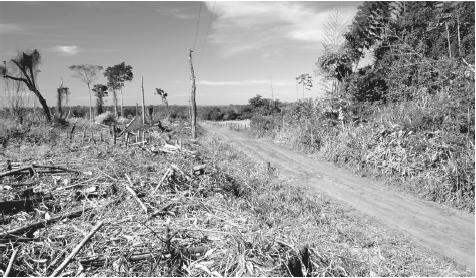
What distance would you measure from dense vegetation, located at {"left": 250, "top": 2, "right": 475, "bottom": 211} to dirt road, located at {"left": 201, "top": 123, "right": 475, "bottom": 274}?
21.8 inches

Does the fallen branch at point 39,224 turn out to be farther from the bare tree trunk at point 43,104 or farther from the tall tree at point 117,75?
the tall tree at point 117,75

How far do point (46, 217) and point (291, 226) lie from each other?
403 centimetres

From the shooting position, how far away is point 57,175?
24.4ft

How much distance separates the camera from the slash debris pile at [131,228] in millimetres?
4465

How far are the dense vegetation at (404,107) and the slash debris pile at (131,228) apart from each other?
4.93 m

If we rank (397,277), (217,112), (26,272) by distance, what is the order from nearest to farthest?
(26,272) → (397,277) → (217,112)

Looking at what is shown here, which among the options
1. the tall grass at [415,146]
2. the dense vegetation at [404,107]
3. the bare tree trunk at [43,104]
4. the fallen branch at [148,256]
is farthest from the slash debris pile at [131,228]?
the bare tree trunk at [43,104]

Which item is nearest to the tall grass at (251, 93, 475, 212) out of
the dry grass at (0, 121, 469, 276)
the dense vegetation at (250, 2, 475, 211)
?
the dense vegetation at (250, 2, 475, 211)

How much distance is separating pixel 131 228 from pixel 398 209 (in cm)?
580

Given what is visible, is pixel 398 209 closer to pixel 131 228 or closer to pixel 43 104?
pixel 131 228

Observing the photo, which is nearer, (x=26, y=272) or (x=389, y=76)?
(x=26, y=272)

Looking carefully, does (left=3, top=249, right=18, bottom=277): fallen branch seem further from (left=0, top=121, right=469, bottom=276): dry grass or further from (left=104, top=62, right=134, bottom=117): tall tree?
(left=104, top=62, right=134, bottom=117): tall tree

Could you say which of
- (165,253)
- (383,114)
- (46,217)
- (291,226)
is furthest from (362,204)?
(46,217)

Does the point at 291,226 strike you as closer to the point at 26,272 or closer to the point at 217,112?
the point at 26,272
